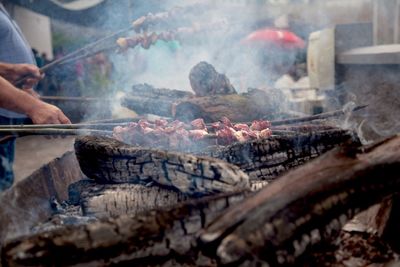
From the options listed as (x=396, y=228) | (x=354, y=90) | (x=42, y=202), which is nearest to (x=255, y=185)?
(x=396, y=228)

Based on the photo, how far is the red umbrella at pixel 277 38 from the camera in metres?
14.9

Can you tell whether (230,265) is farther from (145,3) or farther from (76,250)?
(145,3)

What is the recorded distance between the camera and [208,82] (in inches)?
195

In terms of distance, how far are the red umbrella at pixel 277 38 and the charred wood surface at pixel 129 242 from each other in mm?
13368

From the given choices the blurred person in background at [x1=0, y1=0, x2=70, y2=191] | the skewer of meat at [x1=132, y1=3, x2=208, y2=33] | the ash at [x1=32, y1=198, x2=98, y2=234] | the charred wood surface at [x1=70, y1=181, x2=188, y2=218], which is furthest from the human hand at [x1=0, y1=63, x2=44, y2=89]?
the charred wood surface at [x1=70, y1=181, x2=188, y2=218]

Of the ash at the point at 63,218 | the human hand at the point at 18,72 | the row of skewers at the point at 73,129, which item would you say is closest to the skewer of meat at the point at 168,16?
the human hand at the point at 18,72

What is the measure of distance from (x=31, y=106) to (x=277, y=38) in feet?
40.7

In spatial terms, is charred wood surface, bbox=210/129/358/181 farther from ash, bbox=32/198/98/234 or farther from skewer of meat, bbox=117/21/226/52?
skewer of meat, bbox=117/21/226/52

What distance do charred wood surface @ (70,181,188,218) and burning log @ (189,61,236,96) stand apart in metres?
2.49

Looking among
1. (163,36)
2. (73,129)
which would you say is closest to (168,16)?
(163,36)

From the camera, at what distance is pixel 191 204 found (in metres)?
2.00

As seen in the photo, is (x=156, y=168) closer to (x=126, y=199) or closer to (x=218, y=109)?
(x=126, y=199)

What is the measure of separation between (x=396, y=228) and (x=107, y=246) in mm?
1716

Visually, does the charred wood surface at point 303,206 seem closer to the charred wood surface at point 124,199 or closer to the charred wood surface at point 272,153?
the charred wood surface at point 272,153
